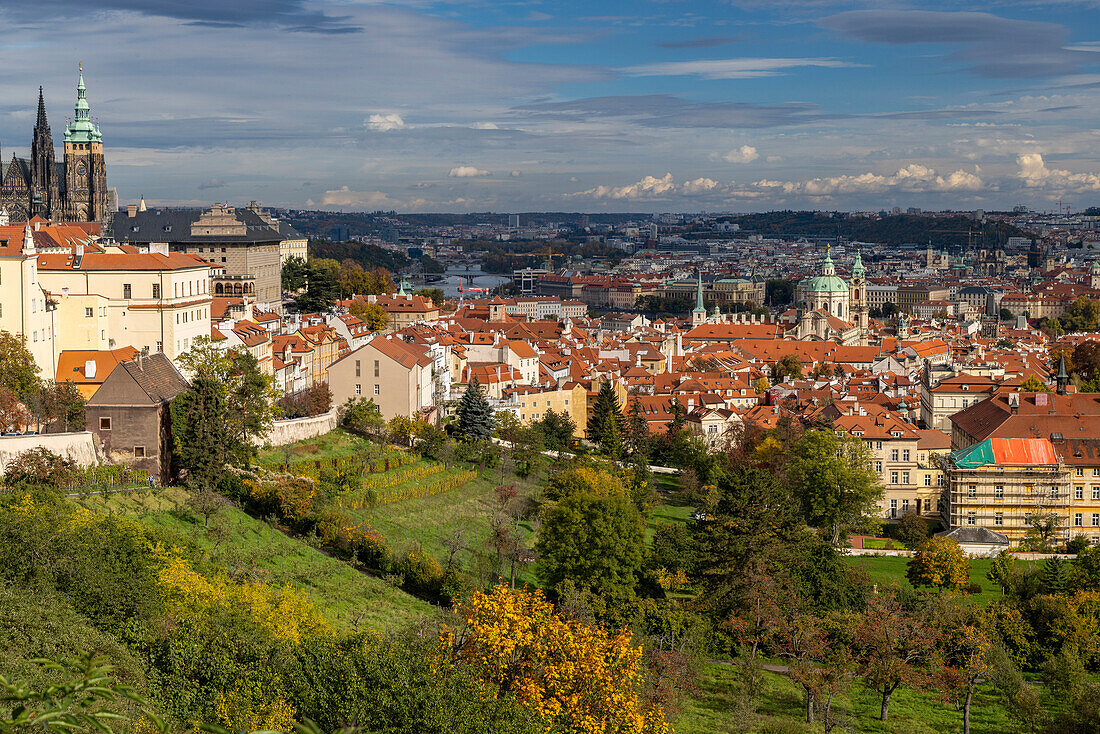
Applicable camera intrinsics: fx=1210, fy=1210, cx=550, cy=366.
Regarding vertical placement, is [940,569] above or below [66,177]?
below

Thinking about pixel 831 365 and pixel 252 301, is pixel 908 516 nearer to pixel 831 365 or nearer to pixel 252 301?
pixel 252 301

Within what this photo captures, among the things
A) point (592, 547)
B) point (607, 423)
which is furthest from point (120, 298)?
point (607, 423)

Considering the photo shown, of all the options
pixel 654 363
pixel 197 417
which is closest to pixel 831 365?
pixel 654 363

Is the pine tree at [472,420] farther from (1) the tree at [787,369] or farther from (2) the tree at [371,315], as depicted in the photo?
(1) the tree at [787,369]

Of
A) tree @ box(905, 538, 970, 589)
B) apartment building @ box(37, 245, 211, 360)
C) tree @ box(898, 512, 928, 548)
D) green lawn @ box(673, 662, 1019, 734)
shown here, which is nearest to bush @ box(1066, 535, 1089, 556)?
tree @ box(898, 512, 928, 548)

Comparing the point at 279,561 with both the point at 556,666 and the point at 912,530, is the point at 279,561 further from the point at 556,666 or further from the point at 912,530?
the point at 912,530

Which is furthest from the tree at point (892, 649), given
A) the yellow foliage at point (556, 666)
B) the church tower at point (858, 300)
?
the church tower at point (858, 300)

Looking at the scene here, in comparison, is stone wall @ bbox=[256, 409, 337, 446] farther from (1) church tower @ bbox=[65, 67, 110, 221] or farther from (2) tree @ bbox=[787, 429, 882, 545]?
(1) church tower @ bbox=[65, 67, 110, 221]
